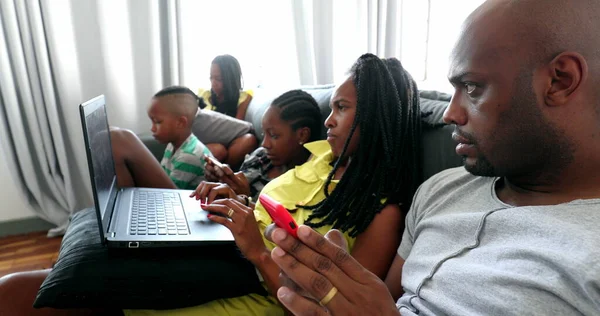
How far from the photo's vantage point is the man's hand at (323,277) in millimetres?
487

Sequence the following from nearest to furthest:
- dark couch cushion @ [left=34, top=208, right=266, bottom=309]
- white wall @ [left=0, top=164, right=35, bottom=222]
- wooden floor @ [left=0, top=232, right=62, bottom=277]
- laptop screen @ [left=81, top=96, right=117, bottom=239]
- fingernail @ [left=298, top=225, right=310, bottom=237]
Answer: fingernail @ [left=298, top=225, right=310, bottom=237] → dark couch cushion @ [left=34, top=208, right=266, bottom=309] → laptop screen @ [left=81, top=96, right=117, bottom=239] → wooden floor @ [left=0, top=232, right=62, bottom=277] → white wall @ [left=0, top=164, right=35, bottom=222]

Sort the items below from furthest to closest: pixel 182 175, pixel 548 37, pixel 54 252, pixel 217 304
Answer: pixel 54 252 → pixel 182 175 → pixel 217 304 → pixel 548 37

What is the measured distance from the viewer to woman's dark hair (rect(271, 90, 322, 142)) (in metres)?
1.37

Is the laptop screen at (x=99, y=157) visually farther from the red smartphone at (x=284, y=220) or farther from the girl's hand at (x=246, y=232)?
the red smartphone at (x=284, y=220)

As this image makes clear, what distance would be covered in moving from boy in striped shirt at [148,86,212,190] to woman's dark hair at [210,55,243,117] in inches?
16.0

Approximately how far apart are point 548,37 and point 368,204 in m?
0.47

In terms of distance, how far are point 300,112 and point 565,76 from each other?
89 centimetres

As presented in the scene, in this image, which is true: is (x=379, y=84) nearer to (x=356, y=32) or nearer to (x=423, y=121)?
(x=423, y=121)

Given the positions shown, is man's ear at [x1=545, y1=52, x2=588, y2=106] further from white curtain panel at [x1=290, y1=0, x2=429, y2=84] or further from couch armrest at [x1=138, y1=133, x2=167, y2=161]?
white curtain panel at [x1=290, y1=0, x2=429, y2=84]

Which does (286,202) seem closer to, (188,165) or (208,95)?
(188,165)

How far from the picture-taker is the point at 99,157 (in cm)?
103

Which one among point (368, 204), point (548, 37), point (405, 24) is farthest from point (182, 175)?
point (405, 24)

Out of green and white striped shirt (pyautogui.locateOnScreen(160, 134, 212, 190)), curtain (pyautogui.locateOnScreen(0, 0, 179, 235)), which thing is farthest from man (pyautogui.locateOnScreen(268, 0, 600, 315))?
curtain (pyautogui.locateOnScreen(0, 0, 179, 235))

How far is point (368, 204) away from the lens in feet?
2.99
